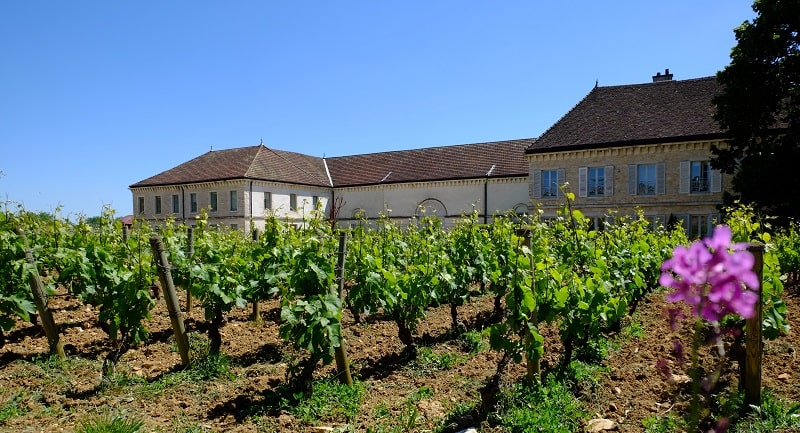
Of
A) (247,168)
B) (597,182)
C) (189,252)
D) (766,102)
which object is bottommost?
(189,252)

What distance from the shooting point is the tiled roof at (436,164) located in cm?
3189

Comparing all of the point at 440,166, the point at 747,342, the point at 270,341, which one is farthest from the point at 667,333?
the point at 440,166

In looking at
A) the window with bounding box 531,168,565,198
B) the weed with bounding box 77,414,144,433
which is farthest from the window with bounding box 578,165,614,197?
A: the weed with bounding box 77,414,144,433

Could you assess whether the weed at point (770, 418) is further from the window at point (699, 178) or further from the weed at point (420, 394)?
the window at point (699, 178)

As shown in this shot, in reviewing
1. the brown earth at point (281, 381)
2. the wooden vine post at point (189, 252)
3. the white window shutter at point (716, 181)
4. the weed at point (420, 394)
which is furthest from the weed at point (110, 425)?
the white window shutter at point (716, 181)

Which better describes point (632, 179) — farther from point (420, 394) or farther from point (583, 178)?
point (420, 394)

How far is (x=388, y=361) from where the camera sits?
6332 millimetres

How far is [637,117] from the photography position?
86.3 feet

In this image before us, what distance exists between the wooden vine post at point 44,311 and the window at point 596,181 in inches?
960

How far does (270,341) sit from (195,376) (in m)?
1.36

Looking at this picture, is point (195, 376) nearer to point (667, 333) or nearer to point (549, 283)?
point (549, 283)

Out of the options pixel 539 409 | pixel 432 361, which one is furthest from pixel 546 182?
pixel 539 409

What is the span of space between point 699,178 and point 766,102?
5574mm

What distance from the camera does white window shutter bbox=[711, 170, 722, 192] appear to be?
76.5 ft
